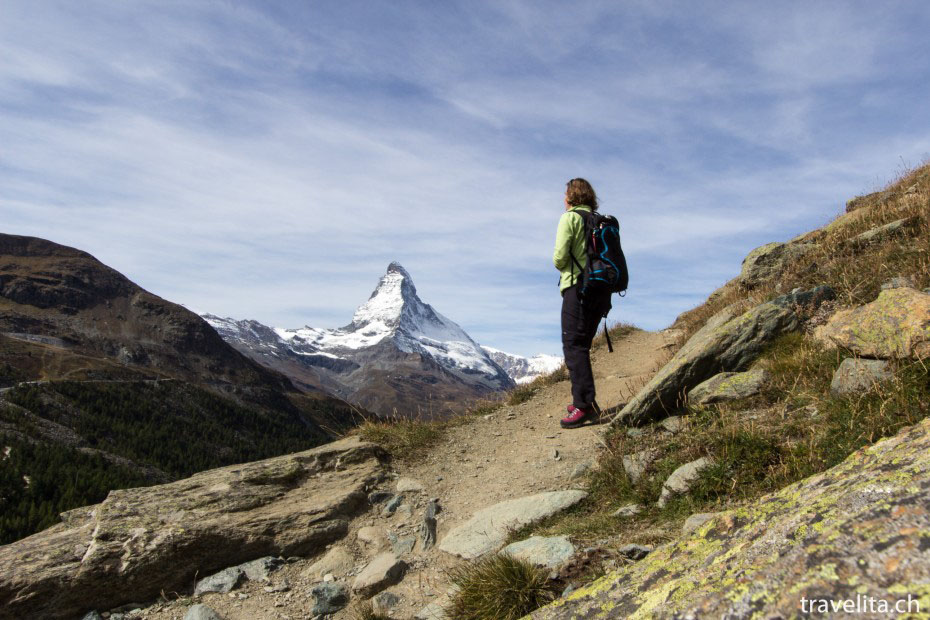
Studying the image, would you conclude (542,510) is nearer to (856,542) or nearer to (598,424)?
(598,424)

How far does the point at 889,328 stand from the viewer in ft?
19.5

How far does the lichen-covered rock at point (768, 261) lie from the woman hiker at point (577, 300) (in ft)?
20.1

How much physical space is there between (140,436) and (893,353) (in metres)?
209

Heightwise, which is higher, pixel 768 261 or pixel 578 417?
pixel 768 261

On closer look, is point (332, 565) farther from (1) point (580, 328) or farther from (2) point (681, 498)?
(1) point (580, 328)

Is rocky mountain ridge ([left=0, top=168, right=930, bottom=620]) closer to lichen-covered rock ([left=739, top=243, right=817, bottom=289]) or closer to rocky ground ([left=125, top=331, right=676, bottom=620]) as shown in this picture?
rocky ground ([left=125, top=331, right=676, bottom=620])

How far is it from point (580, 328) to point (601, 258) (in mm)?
1173

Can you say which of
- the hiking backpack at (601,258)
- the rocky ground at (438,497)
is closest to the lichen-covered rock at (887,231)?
the rocky ground at (438,497)

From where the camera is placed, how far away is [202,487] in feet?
26.5

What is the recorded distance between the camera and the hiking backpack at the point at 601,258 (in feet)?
26.8

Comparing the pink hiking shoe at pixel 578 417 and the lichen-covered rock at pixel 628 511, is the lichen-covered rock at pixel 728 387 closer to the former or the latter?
the pink hiking shoe at pixel 578 417

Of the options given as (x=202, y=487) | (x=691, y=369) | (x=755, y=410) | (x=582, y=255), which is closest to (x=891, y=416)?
(x=755, y=410)

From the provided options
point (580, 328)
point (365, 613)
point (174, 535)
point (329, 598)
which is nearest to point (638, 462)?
point (580, 328)

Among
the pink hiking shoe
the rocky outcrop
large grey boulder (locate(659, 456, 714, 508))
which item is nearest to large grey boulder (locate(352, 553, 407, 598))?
the rocky outcrop
